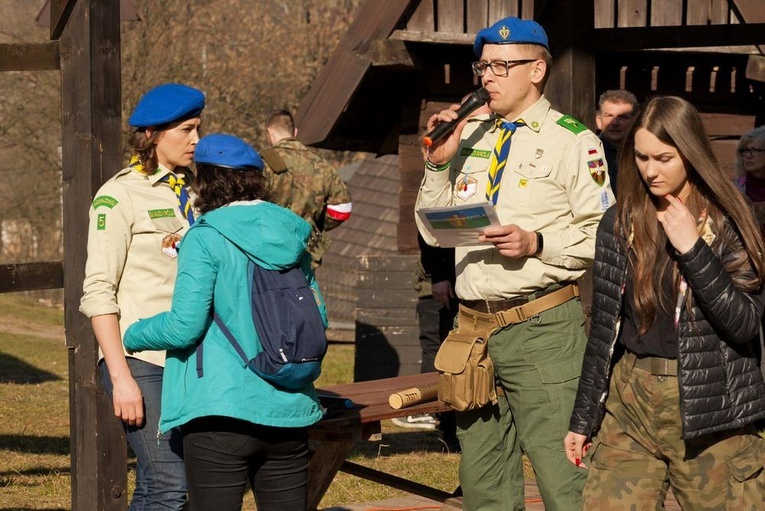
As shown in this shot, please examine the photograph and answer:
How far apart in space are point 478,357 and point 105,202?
134 cm

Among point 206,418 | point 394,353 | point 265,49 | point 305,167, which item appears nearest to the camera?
point 206,418

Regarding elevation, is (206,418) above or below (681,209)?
below

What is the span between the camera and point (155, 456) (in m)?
4.06

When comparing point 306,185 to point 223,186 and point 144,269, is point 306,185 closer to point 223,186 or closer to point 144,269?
point 144,269

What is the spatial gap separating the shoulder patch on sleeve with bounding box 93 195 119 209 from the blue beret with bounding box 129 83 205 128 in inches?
9.9

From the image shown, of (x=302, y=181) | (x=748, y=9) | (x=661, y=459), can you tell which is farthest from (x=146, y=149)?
(x=748, y=9)

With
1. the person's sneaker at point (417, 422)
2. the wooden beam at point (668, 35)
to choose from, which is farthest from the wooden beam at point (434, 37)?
the wooden beam at point (668, 35)

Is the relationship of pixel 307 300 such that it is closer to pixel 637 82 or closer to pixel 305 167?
pixel 305 167

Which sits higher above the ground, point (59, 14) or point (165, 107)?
point (59, 14)

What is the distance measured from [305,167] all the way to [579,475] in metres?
4.23

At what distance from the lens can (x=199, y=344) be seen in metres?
3.68

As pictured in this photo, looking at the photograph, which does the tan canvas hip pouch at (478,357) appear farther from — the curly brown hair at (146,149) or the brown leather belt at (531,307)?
the curly brown hair at (146,149)

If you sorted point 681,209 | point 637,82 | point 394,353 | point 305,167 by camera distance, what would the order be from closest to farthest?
1. point 681,209
2. point 305,167
3. point 637,82
4. point 394,353

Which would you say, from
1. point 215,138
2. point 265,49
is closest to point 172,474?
point 215,138
